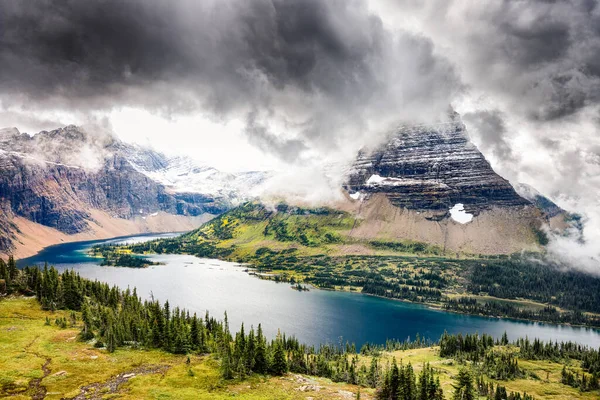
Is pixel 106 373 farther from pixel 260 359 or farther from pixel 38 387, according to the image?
pixel 260 359

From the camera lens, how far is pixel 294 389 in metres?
88.6

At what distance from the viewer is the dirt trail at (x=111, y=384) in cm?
7116

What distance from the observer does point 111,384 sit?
77750 millimetres

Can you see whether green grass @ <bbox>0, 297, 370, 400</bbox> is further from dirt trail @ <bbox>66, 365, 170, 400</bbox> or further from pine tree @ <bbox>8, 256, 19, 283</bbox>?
pine tree @ <bbox>8, 256, 19, 283</bbox>

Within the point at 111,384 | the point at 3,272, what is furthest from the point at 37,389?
the point at 3,272

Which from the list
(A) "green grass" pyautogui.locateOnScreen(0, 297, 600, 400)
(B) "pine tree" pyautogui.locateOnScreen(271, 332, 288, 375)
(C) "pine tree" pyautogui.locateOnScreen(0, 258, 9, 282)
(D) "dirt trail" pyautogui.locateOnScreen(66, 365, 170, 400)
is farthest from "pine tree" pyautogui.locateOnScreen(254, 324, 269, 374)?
(C) "pine tree" pyautogui.locateOnScreen(0, 258, 9, 282)

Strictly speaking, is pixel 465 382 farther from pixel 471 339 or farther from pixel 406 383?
pixel 471 339

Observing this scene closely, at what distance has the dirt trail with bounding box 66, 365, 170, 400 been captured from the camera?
7116 centimetres

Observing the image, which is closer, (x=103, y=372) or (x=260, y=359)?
(x=103, y=372)

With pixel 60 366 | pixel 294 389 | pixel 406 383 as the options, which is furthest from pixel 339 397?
pixel 60 366

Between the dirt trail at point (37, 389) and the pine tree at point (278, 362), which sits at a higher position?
Result: the dirt trail at point (37, 389)

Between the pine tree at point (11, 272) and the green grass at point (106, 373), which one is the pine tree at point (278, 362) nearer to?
the green grass at point (106, 373)

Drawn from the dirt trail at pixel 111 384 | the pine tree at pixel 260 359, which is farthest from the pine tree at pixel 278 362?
the dirt trail at pixel 111 384

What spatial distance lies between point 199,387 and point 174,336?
3217cm
